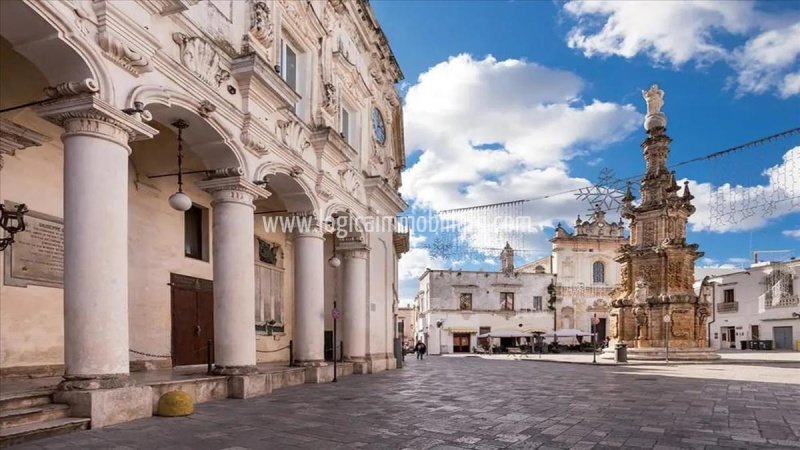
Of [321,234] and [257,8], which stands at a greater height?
[257,8]

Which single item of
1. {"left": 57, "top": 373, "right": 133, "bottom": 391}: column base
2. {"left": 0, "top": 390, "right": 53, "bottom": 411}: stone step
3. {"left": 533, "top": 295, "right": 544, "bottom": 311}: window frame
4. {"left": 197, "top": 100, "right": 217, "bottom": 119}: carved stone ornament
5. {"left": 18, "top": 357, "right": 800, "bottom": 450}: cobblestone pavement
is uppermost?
{"left": 197, "top": 100, "right": 217, "bottom": 119}: carved stone ornament

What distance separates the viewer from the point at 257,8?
38.1ft

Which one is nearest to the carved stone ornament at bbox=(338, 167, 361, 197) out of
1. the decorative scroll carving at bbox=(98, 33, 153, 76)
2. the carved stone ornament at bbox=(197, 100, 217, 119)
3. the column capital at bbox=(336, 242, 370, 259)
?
the column capital at bbox=(336, 242, 370, 259)

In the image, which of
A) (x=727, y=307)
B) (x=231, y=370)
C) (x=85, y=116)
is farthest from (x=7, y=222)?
(x=727, y=307)

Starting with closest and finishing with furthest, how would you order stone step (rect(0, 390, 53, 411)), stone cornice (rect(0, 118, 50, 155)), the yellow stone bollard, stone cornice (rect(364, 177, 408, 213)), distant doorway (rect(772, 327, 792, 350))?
stone step (rect(0, 390, 53, 411)) → the yellow stone bollard → stone cornice (rect(0, 118, 50, 155)) → stone cornice (rect(364, 177, 408, 213)) → distant doorway (rect(772, 327, 792, 350))

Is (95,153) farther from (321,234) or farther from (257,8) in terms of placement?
(321,234)

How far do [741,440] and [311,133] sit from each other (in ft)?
35.8

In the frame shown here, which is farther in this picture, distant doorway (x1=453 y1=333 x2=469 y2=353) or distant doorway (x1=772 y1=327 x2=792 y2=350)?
distant doorway (x1=453 y1=333 x2=469 y2=353)

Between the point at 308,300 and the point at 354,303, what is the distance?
12.5ft

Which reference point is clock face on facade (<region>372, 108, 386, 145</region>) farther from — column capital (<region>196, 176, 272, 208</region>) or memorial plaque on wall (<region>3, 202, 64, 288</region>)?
memorial plaque on wall (<region>3, 202, 64, 288</region>)

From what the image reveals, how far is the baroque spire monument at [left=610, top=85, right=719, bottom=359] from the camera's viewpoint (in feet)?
89.8

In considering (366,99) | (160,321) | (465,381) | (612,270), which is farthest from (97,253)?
(612,270)

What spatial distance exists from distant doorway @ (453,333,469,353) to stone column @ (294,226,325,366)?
39.5 meters

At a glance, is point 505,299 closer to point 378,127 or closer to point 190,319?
point 378,127
